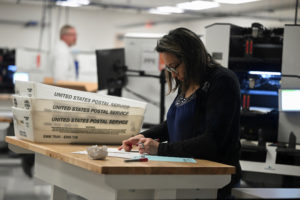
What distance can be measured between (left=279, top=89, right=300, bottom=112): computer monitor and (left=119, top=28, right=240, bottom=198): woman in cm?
Answer: 209

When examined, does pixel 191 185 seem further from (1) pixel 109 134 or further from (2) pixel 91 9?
(2) pixel 91 9

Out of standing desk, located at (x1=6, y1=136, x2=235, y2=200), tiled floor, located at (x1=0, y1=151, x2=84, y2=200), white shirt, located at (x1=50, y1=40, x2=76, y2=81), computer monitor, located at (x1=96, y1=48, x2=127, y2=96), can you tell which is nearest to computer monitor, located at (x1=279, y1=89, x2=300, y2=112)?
computer monitor, located at (x1=96, y1=48, x2=127, y2=96)

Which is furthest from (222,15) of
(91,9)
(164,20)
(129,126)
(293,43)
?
(129,126)

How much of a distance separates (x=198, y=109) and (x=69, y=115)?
59 centimetres

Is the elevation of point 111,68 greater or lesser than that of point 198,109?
greater

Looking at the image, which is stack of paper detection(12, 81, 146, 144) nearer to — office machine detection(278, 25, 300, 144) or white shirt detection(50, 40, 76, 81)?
office machine detection(278, 25, 300, 144)

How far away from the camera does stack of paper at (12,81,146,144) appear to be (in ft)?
6.93

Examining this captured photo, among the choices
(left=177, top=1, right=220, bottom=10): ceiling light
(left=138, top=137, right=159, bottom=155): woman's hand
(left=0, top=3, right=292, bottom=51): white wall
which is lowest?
(left=138, top=137, right=159, bottom=155): woman's hand

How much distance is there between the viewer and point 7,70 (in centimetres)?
592

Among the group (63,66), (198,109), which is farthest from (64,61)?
(198,109)

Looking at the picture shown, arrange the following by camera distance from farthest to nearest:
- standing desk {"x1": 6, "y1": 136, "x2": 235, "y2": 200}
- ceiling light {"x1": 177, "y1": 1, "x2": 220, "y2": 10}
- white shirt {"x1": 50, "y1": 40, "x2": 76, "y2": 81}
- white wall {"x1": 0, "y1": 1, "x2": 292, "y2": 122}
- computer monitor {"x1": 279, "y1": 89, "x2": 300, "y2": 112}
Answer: white wall {"x1": 0, "y1": 1, "x2": 292, "y2": 122} → ceiling light {"x1": 177, "y1": 1, "x2": 220, "y2": 10} → white shirt {"x1": 50, "y1": 40, "x2": 76, "y2": 81} → computer monitor {"x1": 279, "y1": 89, "x2": 300, "y2": 112} → standing desk {"x1": 6, "y1": 136, "x2": 235, "y2": 200}

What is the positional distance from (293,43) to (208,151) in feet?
8.27

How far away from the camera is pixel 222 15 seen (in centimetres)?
1144

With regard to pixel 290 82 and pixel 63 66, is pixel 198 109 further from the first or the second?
pixel 63 66
